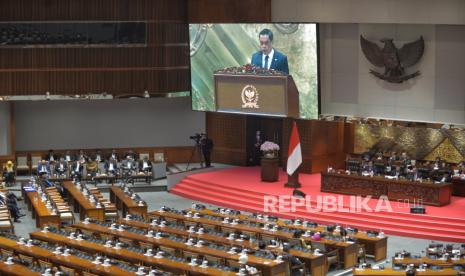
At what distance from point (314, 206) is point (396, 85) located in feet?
16.4

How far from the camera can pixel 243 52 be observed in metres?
33.8

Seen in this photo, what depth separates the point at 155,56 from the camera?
36.6m

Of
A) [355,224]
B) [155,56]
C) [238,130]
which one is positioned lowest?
[355,224]

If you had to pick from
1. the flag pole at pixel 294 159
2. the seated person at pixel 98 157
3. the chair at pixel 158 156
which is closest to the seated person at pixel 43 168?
the seated person at pixel 98 157

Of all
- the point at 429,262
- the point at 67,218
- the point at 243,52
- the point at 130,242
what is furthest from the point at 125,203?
the point at 429,262

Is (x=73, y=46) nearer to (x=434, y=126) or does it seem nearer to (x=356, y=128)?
(x=356, y=128)

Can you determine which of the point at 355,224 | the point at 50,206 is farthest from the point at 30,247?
the point at 355,224

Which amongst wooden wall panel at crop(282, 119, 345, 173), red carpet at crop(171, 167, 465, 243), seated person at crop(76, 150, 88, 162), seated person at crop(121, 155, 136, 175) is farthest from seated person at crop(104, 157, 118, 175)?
wooden wall panel at crop(282, 119, 345, 173)

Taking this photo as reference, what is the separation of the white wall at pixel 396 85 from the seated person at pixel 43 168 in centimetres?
1036

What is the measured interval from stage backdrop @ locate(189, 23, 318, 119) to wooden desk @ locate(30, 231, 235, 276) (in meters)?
11.6

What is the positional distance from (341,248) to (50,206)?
9.64 metres

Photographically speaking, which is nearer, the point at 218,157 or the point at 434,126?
the point at 434,126

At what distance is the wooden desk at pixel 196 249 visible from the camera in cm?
2124

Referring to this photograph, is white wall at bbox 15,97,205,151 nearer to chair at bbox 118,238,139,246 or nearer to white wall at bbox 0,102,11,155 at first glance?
white wall at bbox 0,102,11,155
